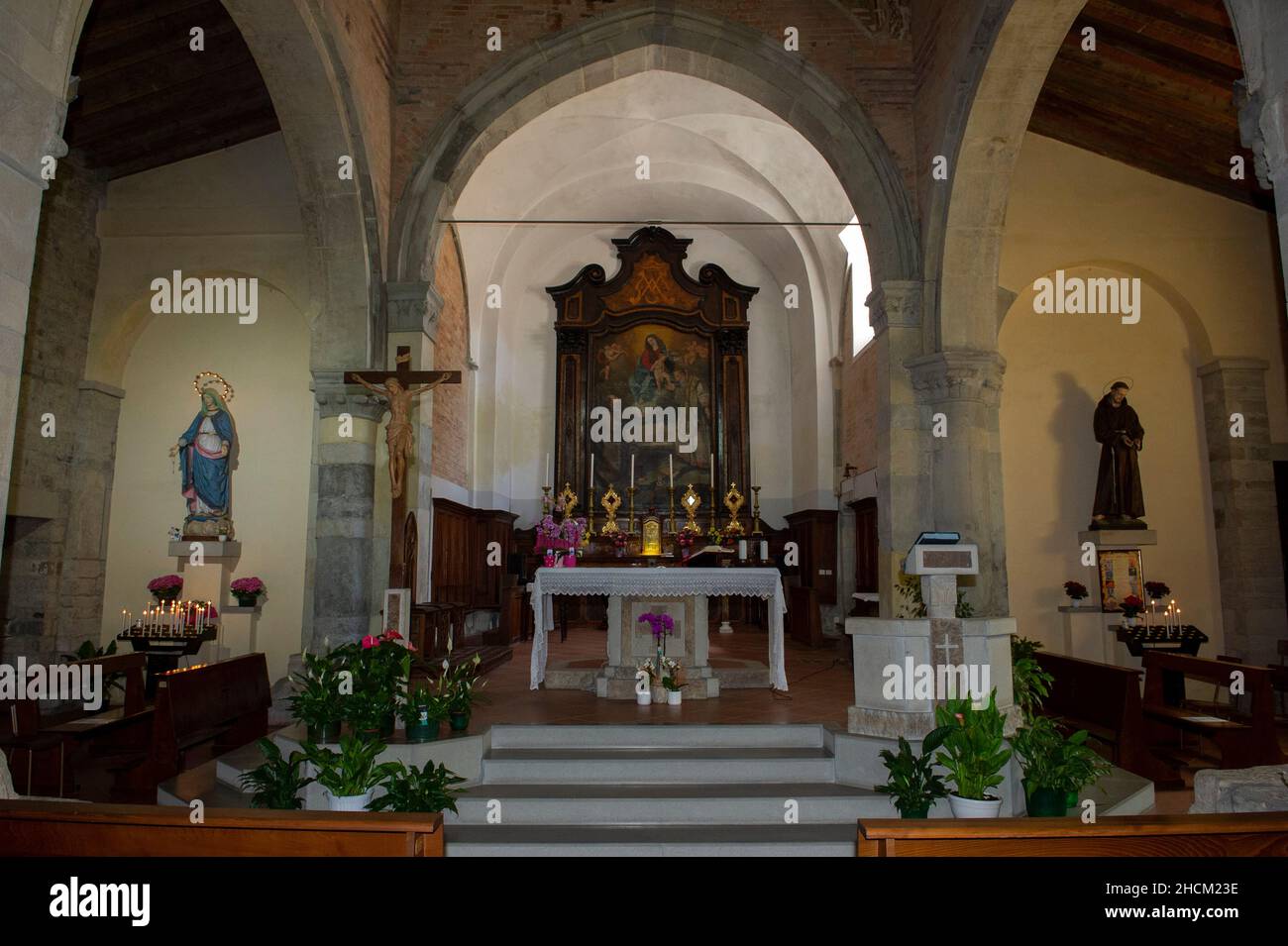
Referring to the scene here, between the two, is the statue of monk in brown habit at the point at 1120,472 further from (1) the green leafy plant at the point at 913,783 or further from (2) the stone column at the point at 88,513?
(2) the stone column at the point at 88,513

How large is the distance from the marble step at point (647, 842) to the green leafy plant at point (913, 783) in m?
0.32

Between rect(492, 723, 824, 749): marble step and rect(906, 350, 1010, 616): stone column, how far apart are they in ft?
8.99

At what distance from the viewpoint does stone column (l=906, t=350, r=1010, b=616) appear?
24.7ft

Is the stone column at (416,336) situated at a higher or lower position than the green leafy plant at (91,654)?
higher

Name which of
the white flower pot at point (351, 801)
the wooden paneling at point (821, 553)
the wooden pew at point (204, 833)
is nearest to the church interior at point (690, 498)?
the white flower pot at point (351, 801)

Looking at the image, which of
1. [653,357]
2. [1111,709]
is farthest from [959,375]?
[653,357]

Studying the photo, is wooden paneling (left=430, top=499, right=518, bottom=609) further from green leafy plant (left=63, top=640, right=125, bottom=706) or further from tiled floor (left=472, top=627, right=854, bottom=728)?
green leafy plant (left=63, top=640, right=125, bottom=706)

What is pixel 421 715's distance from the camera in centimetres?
523

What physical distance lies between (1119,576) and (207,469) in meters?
10.2

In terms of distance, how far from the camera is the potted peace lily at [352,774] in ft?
13.5

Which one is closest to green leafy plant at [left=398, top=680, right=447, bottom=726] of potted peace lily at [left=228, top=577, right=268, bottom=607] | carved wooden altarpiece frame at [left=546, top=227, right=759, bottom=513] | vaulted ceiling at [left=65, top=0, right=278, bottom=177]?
potted peace lily at [left=228, top=577, right=268, bottom=607]

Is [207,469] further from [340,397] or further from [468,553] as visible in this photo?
[468,553]

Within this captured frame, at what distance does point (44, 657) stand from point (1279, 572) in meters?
13.0

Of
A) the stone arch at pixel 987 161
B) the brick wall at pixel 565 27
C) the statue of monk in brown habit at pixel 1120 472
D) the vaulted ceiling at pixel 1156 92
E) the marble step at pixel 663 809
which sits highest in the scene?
the brick wall at pixel 565 27
